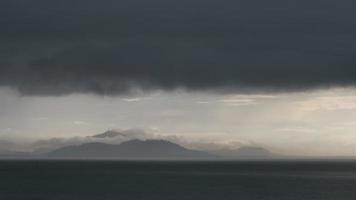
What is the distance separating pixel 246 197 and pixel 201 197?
25.3 feet

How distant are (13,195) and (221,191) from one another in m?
39.0

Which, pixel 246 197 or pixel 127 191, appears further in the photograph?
pixel 127 191

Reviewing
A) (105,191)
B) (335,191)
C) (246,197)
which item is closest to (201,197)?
(246,197)

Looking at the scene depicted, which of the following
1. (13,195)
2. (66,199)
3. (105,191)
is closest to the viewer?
(66,199)

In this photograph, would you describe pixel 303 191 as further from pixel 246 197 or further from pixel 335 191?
pixel 246 197

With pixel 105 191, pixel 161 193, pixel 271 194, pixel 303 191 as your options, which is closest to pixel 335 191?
pixel 303 191

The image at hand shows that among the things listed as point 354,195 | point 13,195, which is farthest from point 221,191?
point 13,195

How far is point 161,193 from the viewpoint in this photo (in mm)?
127250

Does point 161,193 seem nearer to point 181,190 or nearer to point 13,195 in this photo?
point 181,190

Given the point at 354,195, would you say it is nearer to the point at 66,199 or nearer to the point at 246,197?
the point at 246,197

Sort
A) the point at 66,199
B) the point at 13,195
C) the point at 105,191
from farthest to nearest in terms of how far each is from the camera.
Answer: the point at 105,191 → the point at 13,195 → the point at 66,199

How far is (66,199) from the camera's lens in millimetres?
112312

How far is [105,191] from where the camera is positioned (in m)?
132

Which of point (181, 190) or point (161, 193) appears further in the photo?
point (181, 190)
